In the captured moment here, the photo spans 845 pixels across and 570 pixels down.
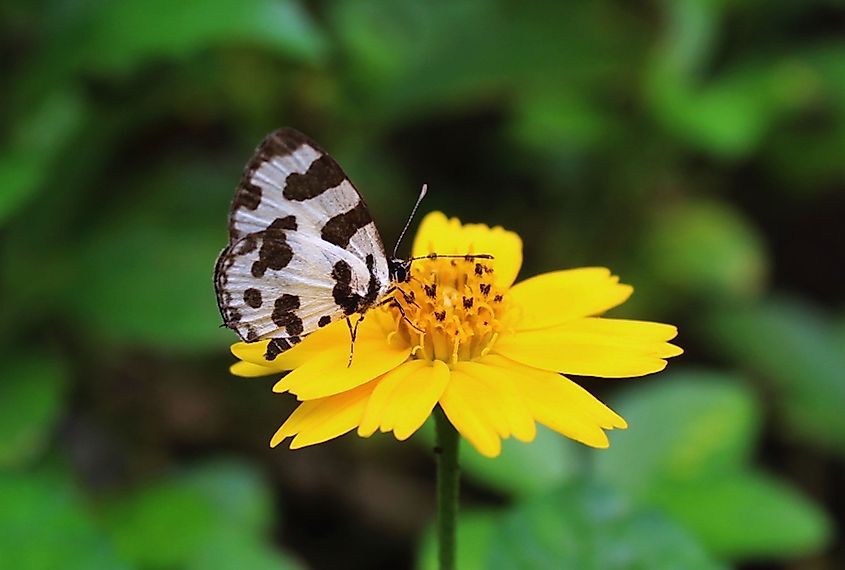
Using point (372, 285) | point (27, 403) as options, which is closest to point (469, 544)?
point (372, 285)

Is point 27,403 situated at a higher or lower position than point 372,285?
lower

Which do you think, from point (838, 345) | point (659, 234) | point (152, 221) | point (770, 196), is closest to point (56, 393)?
point (152, 221)

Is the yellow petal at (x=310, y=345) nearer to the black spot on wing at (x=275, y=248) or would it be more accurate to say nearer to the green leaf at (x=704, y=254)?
the black spot on wing at (x=275, y=248)

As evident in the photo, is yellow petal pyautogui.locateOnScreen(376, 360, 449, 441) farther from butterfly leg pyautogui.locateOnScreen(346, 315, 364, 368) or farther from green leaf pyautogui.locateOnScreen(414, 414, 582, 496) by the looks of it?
green leaf pyautogui.locateOnScreen(414, 414, 582, 496)

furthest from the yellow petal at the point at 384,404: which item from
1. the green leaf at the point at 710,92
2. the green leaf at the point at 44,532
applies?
the green leaf at the point at 710,92

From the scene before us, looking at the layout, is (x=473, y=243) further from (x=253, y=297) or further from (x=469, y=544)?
(x=469, y=544)

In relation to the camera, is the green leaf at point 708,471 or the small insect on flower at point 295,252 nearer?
the small insect on flower at point 295,252

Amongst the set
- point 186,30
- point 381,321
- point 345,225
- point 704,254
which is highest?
point 186,30
